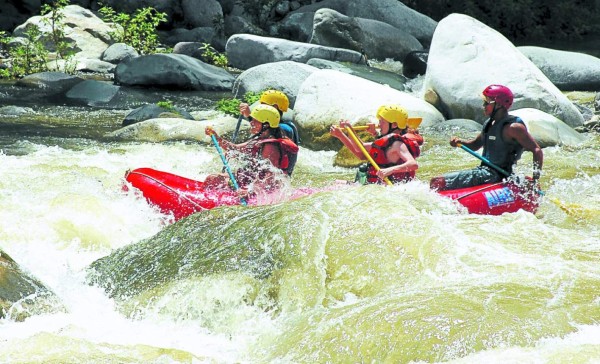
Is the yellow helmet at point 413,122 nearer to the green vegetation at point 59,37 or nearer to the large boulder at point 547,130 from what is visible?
the large boulder at point 547,130

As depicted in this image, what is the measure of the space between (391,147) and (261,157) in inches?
41.5

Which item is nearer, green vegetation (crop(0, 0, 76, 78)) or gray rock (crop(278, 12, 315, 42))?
green vegetation (crop(0, 0, 76, 78))

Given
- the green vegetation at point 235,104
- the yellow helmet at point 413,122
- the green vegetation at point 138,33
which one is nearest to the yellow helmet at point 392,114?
the yellow helmet at point 413,122

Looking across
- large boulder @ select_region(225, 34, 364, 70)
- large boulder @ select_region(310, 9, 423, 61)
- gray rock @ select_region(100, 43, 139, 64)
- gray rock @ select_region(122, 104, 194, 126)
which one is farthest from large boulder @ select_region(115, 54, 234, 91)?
large boulder @ select_region(310, 9, 423, 61)

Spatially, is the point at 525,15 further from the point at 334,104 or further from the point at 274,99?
the point at 274,99

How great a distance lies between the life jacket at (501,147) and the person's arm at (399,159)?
78cm

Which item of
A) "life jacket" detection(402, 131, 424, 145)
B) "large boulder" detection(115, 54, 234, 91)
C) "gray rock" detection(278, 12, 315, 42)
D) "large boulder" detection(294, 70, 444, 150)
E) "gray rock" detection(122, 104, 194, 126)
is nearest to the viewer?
"life jacket" detection(402, 131, 424, 145)

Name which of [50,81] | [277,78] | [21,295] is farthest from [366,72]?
[21,295]

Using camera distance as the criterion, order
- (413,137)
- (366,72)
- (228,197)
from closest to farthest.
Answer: (228,197) → (413,137) → (366,72)

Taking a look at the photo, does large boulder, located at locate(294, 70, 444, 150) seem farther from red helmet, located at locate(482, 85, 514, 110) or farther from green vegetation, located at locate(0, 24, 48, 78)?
green vegetation, located at locate(0, 24, 48, 78)

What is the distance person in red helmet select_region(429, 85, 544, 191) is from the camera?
6.46 metres

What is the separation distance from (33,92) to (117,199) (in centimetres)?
665

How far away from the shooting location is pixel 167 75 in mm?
13359

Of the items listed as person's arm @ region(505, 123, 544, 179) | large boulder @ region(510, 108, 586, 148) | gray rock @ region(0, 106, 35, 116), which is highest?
person's arm @ region(505, 123, 544, 179)
